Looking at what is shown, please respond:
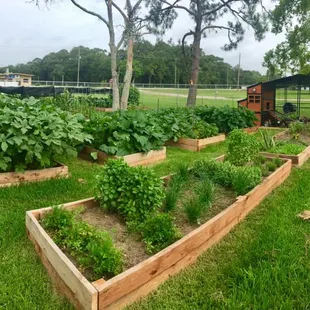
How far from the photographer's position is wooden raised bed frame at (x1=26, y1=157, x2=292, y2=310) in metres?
1.76

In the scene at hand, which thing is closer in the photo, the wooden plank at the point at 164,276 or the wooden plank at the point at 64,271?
the wooden plank at the point at 64,271

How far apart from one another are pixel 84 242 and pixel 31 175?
1.95 metres

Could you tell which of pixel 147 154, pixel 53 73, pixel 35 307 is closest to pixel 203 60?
pixel 53 73

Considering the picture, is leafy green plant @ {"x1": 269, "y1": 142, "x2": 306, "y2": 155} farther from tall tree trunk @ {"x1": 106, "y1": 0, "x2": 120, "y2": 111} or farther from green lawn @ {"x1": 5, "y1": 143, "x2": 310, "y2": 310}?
tall tree trunk @ {"x1": 106, "y1": 0, "x2": 120, "y2": 111}

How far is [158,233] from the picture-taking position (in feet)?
7.71

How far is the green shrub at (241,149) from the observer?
4574mm

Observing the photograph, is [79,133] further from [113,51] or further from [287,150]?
[113,51]

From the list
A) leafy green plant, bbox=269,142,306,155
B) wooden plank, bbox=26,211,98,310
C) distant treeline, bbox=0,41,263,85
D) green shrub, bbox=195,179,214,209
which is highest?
distant treeline, bbox=0,41,263,85

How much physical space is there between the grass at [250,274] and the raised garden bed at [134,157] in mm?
2274

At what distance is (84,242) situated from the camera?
7.41 ft

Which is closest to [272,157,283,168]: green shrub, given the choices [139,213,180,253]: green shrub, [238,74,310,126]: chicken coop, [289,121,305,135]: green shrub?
[139,213,180,253]: green shrub

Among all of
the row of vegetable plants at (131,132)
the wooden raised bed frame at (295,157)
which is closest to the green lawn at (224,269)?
the row of vegetable plants at (131,132)

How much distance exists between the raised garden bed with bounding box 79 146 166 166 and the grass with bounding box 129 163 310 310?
227 centimetres

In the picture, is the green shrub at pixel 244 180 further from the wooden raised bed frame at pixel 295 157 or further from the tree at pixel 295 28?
the tree at pixel 295 28
